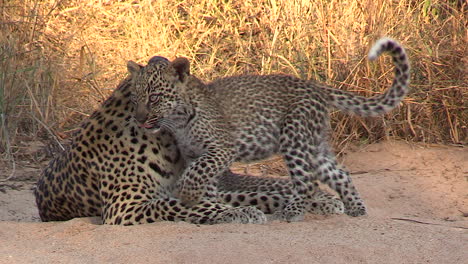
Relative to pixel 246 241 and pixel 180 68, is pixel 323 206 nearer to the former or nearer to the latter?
pixel 246 241

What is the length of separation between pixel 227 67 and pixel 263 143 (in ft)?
11.0

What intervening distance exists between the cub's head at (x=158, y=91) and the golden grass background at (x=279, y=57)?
6.83 feet

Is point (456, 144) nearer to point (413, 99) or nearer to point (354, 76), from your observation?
point (413, 99)

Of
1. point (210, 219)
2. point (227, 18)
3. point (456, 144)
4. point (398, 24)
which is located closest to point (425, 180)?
point (456, 144)

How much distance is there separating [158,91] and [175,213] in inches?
34.0

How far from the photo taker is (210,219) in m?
5.80

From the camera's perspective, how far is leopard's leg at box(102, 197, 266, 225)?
580cm

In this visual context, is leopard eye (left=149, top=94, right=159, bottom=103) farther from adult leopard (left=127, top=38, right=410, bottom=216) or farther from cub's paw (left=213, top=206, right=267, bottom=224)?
cub's paw (left=213, top=206, right=267, bottom=224)

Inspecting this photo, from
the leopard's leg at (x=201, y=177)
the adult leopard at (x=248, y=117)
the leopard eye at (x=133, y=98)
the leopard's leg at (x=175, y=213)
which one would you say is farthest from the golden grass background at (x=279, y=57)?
the leopard's leg at (x=201, y=177)

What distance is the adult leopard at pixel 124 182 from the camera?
19.2 feet

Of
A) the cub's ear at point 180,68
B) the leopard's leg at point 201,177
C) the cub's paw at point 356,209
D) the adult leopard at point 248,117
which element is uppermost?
the cub's ear at point 180,68

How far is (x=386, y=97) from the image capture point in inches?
251

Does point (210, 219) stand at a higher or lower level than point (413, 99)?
lower

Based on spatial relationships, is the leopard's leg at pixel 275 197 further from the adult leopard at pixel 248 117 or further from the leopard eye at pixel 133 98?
the leopard eye at pixel 133 98
